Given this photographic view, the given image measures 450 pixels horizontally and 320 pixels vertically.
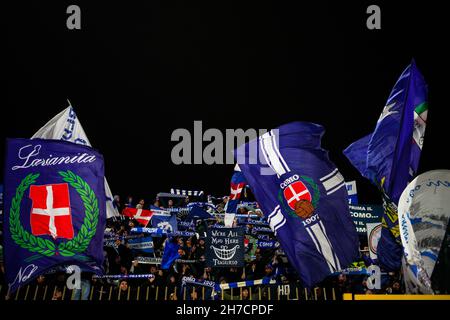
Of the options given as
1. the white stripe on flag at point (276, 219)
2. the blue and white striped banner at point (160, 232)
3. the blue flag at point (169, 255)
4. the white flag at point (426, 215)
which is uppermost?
the white flag at point (426, 215)

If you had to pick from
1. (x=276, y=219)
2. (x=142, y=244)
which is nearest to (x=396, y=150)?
(x=276, y=219)

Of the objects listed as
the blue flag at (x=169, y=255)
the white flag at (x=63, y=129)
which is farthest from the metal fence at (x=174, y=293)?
the white flag at (x=63, y=129)

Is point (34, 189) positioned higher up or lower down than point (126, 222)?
higher up

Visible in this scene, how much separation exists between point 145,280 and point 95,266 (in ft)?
9.48

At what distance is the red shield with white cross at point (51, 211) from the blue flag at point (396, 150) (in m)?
6.04

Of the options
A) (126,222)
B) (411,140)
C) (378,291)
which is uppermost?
(411,140)

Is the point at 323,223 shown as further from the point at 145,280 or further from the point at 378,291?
the point at 145,280

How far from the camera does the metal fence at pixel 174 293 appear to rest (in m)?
12.9

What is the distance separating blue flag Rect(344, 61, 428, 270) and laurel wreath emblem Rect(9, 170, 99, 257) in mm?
5588

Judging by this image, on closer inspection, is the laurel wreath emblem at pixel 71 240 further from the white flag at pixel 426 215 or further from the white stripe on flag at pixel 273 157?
the white flag at pixel 426 215

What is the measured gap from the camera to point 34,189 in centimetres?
1089

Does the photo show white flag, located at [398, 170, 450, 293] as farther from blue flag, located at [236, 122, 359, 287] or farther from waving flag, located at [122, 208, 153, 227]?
waving flag, located at [122, 208, 153, 227]

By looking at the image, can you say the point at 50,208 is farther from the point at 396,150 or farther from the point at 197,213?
the point at 396,150
